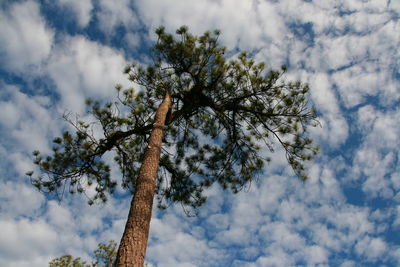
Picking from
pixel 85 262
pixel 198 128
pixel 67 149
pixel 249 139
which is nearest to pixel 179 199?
pixel 198 128

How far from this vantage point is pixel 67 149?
5.91 metres

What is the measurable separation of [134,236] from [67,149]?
3626 millimetres

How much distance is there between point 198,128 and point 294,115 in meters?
2.31

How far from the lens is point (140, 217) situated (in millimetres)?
3330

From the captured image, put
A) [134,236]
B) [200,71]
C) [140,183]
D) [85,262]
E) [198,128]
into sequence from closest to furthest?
[134,236]
[140,183]
[200,71]
[198,128]
[85,262]

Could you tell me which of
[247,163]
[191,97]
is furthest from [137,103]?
[247,163]

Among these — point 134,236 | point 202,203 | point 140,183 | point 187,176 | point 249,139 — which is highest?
point 249,139

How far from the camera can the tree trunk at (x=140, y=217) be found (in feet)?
9.58

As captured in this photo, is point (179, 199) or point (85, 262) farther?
point (85, 262)

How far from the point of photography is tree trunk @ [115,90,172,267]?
9.58 feet

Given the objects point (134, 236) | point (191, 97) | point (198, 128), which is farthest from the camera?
point (198, 128)

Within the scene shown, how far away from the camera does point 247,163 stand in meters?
6.53

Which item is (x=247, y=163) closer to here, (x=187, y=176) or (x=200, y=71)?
(x=187, y=176)

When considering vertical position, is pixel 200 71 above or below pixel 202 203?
above
